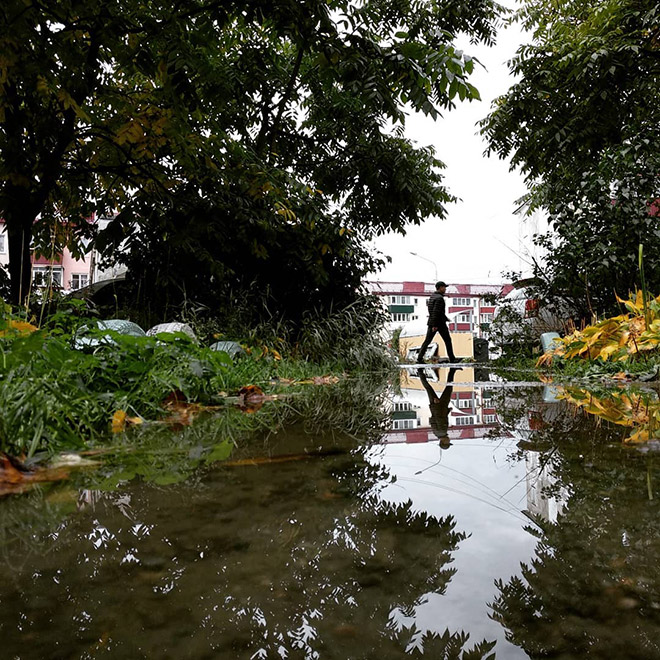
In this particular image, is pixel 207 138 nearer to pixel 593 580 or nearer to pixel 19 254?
pixel 19 254

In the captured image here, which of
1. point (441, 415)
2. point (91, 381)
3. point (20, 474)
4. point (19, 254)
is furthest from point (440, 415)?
point (19, 254)

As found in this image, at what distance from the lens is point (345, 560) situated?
774 mm

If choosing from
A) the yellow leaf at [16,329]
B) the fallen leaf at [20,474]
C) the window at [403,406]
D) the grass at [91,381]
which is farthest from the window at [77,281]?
the fallen leaf at [20,474]

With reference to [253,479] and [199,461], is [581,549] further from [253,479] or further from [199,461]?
[199,461]

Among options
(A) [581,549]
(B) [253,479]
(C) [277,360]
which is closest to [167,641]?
(A) [581,549]

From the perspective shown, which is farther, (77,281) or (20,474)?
(77,281)

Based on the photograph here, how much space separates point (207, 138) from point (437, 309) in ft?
20.1

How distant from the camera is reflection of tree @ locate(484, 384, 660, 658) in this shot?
542mm

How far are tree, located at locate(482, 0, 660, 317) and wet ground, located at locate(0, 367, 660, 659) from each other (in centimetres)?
642

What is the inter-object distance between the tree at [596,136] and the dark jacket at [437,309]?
7.44 feet

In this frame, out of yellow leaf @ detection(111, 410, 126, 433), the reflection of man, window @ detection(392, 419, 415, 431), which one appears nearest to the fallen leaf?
yellow leaf @ detection(111, 410, 126, 433)

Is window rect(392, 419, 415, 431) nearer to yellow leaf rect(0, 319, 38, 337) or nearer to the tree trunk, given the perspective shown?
Result: yellow leaf rect(0, 319, 38, 337)

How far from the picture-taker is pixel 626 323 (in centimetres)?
498

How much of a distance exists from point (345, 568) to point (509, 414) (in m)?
2.11
